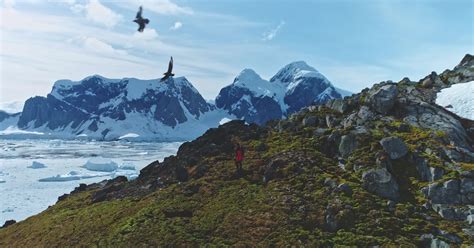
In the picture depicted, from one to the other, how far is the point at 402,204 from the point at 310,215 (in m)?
5.49

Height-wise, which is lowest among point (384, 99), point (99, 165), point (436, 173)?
point (99, 165)

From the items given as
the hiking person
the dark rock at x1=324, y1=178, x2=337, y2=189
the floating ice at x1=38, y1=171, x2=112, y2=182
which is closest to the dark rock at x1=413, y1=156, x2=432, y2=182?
the dark rock at x1=324, y1=178, x2=337, y2=189

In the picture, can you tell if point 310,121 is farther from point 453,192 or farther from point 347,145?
point 453,192

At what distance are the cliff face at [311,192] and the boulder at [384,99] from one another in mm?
87

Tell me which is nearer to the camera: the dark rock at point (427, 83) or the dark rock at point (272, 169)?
the dark rock at point (272, 169)

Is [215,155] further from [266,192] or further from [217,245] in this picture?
[217,245]

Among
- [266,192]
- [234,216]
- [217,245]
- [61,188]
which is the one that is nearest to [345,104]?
[266,192]

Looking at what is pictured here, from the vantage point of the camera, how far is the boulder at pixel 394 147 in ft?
101

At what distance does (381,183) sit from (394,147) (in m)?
3.94

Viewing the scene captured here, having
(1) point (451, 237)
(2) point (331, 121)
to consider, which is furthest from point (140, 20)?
(2) point (331, 121)

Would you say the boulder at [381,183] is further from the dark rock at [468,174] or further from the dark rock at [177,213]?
the dark rock at [177,213]

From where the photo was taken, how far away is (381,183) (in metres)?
28.4

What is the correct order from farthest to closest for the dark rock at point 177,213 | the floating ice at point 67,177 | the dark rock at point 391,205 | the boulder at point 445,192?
the floating ice at point 67,177 → the dark rock at point 177,213 → the dark rock at point 391,205 → the boulder at point 445,192

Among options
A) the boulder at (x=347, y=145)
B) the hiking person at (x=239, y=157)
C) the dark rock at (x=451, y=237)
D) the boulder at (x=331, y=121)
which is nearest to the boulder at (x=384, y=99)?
the boulder at (x=331, y=121)
